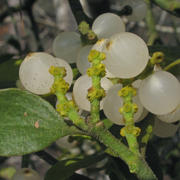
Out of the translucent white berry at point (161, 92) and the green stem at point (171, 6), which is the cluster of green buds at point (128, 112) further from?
the green stem at point (171, 6)

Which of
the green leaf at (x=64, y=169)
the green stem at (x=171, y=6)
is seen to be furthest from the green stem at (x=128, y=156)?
the green stem at (x=171, y=6)

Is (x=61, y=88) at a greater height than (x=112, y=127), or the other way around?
(x=61, y=88)

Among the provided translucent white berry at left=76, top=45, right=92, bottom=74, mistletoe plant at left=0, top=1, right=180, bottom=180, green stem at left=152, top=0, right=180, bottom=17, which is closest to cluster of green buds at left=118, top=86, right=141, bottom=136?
mistletoe plant at left=0, top=1, right=180, bottom=180

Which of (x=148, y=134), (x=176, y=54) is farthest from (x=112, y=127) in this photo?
(x=176, y=54)

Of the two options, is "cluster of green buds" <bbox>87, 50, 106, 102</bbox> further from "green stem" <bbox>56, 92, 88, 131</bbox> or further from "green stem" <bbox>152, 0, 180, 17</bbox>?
"green stem" <bbox>152, 0, 180, 17</bbox>

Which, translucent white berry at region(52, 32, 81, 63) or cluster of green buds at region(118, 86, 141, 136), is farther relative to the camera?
translucent white berry at region(52, 32, 81, 63)

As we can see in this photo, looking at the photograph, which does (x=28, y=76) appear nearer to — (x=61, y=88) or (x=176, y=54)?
(x=61, y=88)
